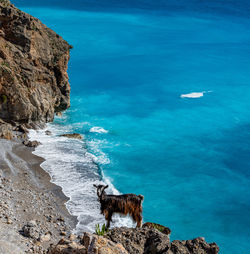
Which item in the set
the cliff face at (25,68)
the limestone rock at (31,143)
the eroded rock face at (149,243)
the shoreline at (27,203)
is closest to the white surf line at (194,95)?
the cliff face at (25,68)

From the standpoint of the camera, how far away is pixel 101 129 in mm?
38688

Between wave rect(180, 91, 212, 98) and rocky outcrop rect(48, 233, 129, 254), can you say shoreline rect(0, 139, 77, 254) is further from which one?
wave rect(180, 91, 212, 98)

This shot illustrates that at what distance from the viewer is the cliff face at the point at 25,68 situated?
30578mm

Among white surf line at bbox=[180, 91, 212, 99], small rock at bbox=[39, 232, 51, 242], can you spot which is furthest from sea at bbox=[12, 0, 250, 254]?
small rock at bbox=[39, 232, 51, 242]

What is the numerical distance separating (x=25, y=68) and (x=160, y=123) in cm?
1687

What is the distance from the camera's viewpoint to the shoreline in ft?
57.1

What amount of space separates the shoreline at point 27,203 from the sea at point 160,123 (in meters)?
0.97

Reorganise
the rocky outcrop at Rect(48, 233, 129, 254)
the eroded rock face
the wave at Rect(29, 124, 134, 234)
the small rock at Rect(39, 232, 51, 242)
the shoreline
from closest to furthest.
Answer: the rocky outcrop at Rect(48, 233, 129, 254) → the eroded rock face → the shoreline → the small rock at Rect(39, 232, 51, 242) → the wave at Rect(29, 124, 134, 234)

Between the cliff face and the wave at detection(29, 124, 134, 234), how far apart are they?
7.92 feet

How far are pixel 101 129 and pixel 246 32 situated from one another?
54.9 m

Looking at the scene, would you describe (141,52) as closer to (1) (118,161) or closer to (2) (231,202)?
(1) (118,161)

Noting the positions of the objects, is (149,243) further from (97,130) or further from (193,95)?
(193,95)

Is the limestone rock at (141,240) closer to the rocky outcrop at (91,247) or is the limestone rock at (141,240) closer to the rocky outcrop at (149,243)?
the rocky outcrop at (149,243)

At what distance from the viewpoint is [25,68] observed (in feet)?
104
